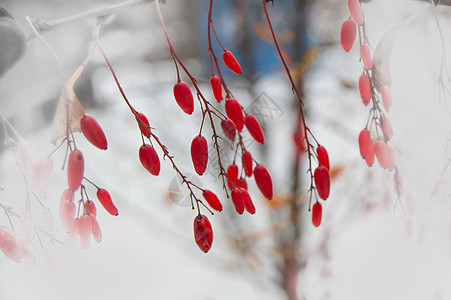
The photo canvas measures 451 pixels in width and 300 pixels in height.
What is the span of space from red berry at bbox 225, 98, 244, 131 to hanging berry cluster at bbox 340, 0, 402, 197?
91mm

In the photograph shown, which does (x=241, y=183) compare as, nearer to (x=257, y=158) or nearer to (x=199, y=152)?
(x=199, y=152)

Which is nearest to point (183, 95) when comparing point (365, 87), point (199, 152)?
point (199, 152)

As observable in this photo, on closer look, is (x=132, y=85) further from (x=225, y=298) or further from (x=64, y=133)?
(x=225, y=298)

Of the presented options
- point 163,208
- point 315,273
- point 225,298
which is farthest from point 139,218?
point 315,273

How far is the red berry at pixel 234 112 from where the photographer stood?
10.1 inches

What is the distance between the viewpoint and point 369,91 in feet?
0.91

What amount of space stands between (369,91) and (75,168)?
0.22 meters

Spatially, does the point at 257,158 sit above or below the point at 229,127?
above

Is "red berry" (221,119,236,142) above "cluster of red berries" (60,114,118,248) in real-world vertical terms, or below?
above

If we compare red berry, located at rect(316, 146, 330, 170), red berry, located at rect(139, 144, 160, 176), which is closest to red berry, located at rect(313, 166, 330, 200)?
red berry, located at rect(316, 146, 330, 170)

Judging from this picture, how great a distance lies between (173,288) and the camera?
1.47ft

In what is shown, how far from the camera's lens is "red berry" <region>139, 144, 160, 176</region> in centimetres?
24

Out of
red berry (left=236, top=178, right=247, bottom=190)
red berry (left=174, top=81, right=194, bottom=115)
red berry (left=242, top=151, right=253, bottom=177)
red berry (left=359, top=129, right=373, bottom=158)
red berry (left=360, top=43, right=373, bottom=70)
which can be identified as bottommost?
red berry (left=236, top=178, right=247, bottom=190)

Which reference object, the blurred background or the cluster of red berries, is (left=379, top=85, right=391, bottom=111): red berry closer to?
the blurred background
